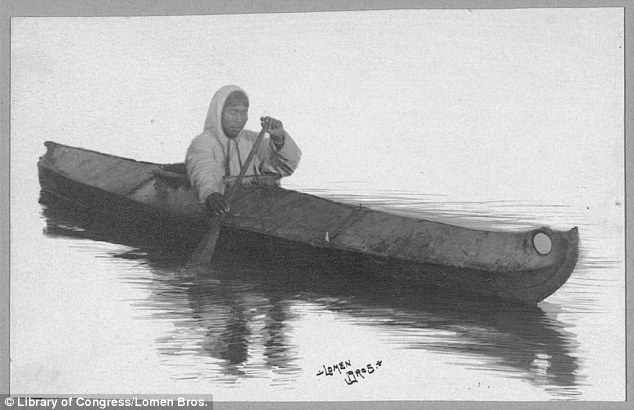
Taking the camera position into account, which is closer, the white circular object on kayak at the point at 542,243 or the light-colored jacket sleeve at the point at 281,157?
the white circular object on kayak at the point at 542,243

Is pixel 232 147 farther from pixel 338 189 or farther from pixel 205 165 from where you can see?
pixel 338 189

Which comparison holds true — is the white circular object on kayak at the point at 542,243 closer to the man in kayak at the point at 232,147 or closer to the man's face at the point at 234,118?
the man in kayak at the point at 232,147

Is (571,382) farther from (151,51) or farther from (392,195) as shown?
(151,51)

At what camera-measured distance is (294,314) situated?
2.44m

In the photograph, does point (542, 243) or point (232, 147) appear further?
point (232, 147)

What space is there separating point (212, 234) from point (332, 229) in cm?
39

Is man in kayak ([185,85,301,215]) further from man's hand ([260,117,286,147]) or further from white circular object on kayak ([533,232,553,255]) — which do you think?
white circular object on kayak ([533,232,553,255])

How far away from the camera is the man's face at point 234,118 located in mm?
2475

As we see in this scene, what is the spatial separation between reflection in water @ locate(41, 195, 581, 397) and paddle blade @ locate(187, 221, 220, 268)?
3cm

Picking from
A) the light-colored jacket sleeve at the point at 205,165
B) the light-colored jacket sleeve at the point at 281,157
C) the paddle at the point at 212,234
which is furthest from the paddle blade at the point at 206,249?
the light-colored jacket sleeve at the point at 281,157

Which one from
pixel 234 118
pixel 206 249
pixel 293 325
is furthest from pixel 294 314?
pixel 234 118

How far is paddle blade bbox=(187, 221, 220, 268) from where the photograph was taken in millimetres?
2445

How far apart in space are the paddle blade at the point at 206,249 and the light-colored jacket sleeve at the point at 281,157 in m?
0.26
